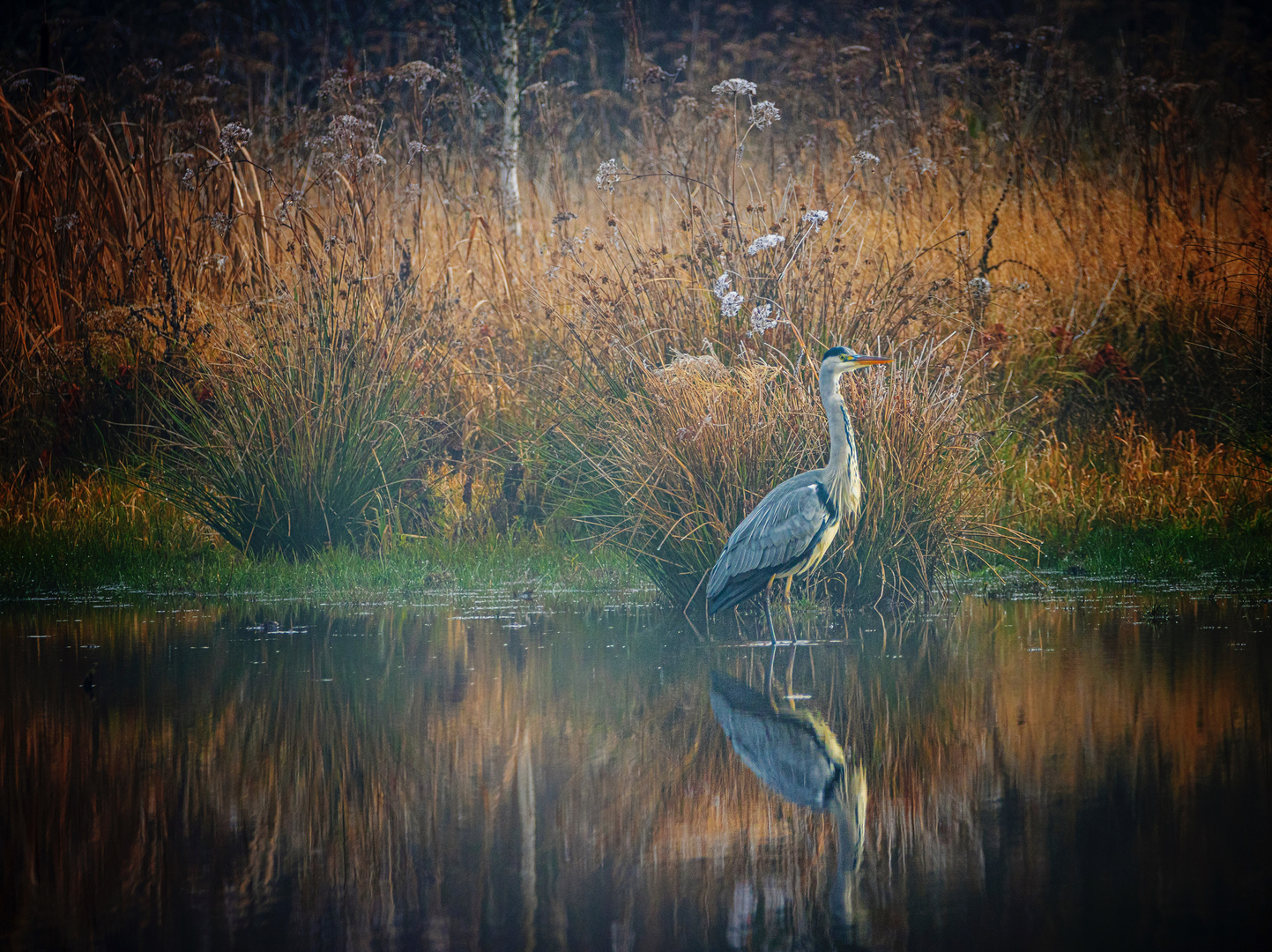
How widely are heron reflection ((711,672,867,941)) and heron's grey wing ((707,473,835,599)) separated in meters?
1.05

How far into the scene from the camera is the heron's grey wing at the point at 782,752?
482 cm

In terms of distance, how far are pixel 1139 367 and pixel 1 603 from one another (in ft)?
26.9

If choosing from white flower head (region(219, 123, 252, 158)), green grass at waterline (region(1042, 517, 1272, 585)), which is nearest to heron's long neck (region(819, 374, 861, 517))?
green grass at waterline (region(1042, 517, 1272, 585))

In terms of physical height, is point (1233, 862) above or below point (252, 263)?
below

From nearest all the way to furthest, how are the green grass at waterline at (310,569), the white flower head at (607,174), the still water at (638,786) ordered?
1. the still water at (638,786)
2. the white flower head at (607,174)
3. the green grass at waterline at (310,569)

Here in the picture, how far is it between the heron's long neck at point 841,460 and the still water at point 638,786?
0.69 meters

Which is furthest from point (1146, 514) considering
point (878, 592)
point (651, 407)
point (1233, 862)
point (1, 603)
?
point (1, 603)

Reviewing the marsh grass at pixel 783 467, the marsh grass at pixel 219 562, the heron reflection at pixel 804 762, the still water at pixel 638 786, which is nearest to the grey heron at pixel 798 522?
the still water at pixel 638 786

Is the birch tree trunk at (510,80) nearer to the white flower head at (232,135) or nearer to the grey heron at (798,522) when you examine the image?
the white flower head at (232,135)

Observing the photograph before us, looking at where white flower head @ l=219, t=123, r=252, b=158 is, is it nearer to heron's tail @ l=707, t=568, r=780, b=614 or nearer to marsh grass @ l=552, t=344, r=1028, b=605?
marsh grass @ l=552, t=344, r=1028, b=605

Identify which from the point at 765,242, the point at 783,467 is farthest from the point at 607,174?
the point at 783,467

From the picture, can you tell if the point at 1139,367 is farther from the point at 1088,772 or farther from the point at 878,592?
the point at 1088,772

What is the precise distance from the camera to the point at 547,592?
8.91m

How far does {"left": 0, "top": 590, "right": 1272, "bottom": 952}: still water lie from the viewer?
12.3ft
